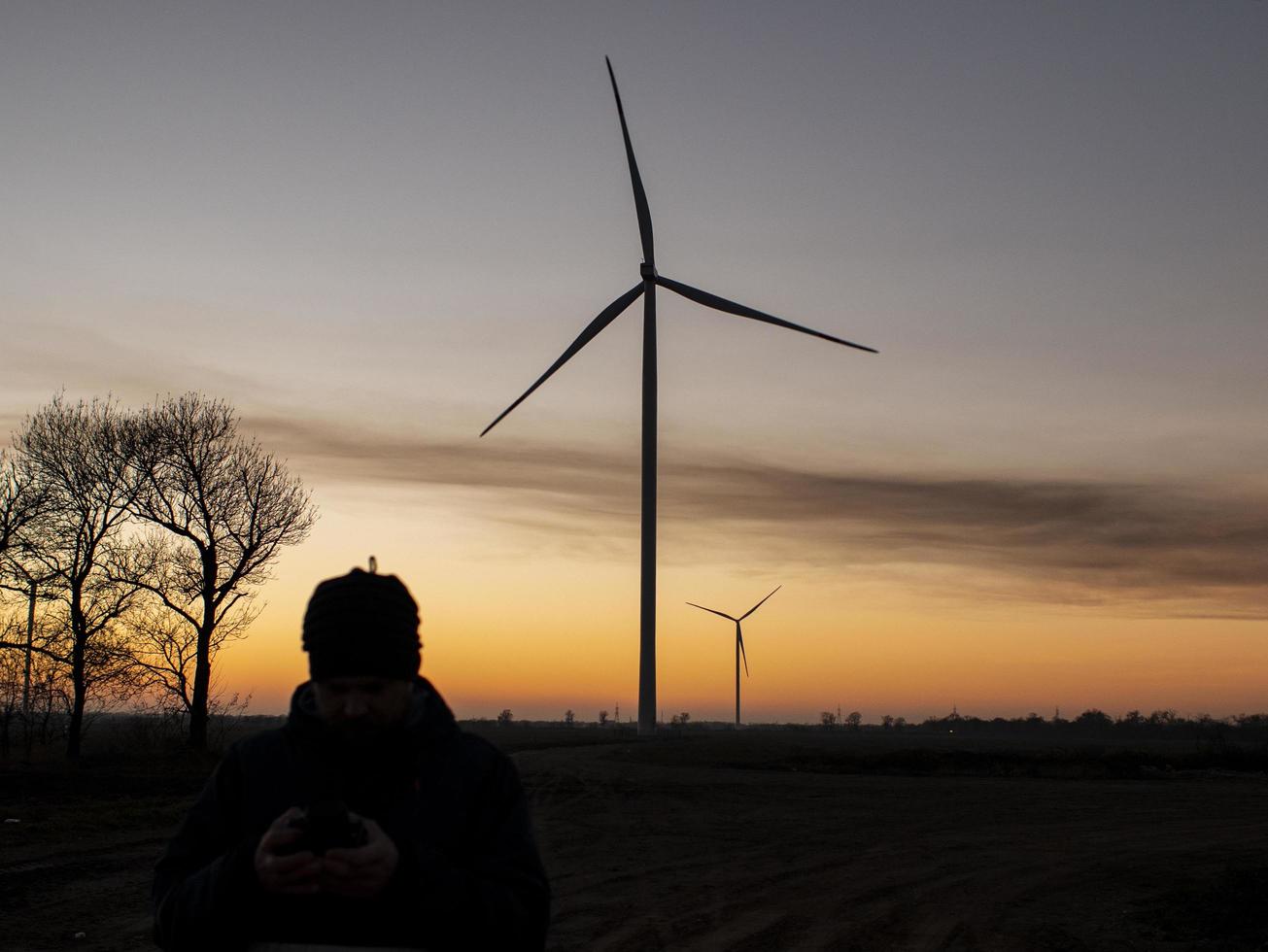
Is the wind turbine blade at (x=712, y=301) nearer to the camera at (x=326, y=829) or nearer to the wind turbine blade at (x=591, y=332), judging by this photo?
the wind turbine blade at (x=591, y=332)

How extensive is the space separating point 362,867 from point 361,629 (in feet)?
2.16

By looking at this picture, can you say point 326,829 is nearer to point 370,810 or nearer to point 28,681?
point 370,810

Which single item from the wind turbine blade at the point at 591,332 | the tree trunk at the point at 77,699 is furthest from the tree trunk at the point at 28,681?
the wind turbine blade at the point at 591,332

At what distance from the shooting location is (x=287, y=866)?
2.45 m

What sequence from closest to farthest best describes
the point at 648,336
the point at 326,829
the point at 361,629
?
the point at 326,829, the point at 361,629, the point at 648,336

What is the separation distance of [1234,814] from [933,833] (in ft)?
35.1

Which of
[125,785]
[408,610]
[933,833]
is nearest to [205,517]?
[125,785]

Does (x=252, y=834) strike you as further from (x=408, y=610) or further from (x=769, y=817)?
(x=769, y=817)

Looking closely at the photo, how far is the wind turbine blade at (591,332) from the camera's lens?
40.1m

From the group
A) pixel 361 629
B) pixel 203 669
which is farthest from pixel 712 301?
pixel 361 629

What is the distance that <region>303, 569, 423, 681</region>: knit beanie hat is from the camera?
9.55 ft

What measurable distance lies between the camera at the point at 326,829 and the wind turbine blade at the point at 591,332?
36.9 meters

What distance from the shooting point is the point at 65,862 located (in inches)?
608

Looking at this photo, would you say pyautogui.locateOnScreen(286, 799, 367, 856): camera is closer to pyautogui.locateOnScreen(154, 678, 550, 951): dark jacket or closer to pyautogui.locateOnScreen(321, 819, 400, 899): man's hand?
pyautogui.locateOnScreen(321, 819, 400, 899): man's hand
